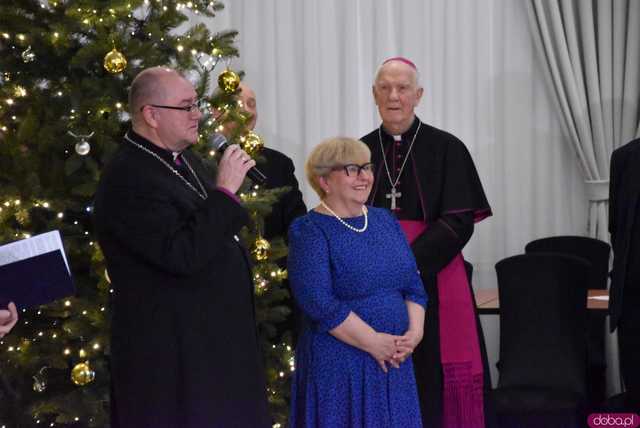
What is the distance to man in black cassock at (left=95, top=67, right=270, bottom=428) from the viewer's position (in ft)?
9.61

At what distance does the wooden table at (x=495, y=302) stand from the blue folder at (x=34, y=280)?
3.16 m

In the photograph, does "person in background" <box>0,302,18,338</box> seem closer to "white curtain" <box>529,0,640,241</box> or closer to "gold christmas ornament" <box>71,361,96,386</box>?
"gold christmas ornament" <box>71,361,96,386</box>

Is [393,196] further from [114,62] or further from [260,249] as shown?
[114,62]

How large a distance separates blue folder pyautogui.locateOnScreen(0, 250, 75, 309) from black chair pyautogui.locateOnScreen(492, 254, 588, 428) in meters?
2.91

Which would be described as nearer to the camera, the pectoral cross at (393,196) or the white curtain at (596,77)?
the pectoral cross at (393,196)

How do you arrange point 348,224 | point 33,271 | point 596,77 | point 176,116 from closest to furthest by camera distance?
point 33,271
point 176,116
point 348,224
point 596,77

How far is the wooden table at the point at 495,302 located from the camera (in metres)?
5.14

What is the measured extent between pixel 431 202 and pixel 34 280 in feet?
7.60

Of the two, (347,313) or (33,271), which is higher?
(33,271)

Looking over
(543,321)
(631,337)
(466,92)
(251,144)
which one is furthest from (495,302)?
(251,144)

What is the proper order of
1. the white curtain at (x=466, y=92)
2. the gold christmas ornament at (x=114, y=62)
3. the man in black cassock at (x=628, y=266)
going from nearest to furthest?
1. the gold christmas ornament at (x=114, y=62)
2. the man in black cassock at (x=628, y=266)
3. the white curtain at (x=466, y=92)

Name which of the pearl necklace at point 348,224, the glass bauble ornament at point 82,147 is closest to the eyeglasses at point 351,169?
the pearl necklace at point 348,224

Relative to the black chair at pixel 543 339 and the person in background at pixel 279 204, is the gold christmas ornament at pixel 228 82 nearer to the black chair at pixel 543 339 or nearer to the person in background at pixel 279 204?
the person in background at pixel 279 204

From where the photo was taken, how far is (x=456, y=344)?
175 inches
